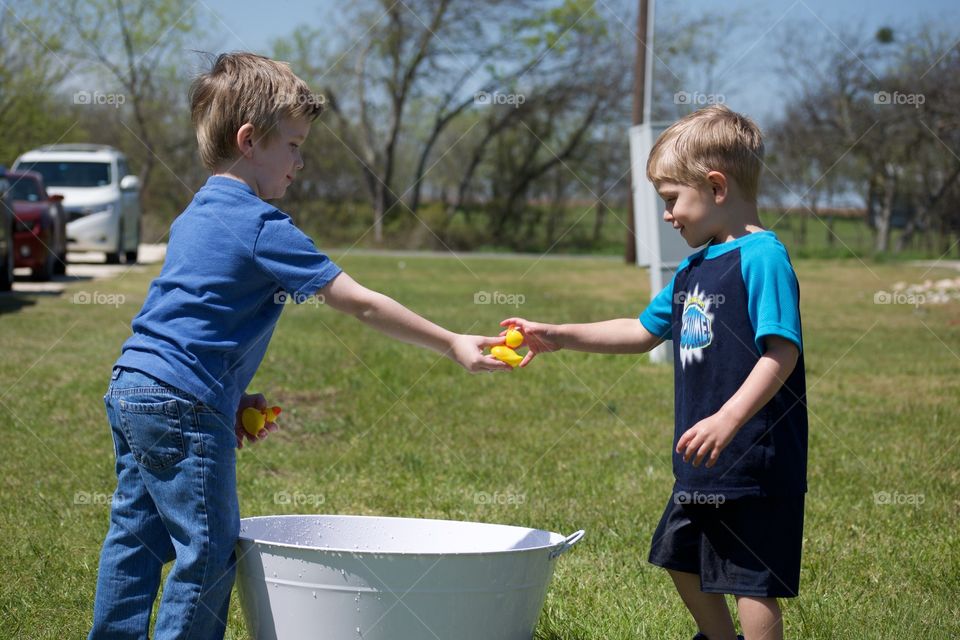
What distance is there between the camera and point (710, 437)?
7.19 feet

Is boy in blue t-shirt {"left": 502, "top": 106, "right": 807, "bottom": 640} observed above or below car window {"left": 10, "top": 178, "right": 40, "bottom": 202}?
above

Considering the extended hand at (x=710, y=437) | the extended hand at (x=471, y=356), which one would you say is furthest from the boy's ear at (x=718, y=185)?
the extended hand at (x=471, y=356)

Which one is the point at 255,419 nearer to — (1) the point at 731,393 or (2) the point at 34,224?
(1) the point at 731,393

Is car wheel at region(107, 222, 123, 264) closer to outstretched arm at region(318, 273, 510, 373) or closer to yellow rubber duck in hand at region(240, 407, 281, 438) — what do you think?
yellow rubber duck in hand at region(240, 407, 281, 438)

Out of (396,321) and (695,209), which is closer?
(396,321)

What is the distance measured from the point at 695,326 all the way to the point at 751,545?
19.6 inches

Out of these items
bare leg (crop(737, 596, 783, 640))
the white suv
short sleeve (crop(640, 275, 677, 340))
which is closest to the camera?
bare leg (crop(737, 596, 783, 640))

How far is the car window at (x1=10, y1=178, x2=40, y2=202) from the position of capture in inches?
518

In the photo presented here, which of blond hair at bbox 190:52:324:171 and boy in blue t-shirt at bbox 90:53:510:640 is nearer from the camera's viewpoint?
boy in blue t-shirt at bbox 90:53:510:640

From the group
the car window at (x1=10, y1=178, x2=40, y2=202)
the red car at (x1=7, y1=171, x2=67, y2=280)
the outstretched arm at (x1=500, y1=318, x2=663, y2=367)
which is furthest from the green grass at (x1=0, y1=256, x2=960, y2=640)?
the car window at (x1=10, y1=178, x2=40, y2=202)

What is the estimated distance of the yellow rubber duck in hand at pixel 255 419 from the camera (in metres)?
2.51

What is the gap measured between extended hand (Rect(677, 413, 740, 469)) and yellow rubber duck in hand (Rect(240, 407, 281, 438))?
3.14 ft

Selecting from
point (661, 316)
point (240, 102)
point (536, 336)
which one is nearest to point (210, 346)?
point (240, 102)

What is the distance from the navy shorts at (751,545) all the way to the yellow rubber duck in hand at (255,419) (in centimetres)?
97
